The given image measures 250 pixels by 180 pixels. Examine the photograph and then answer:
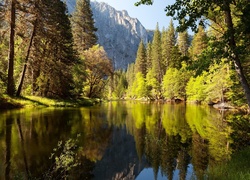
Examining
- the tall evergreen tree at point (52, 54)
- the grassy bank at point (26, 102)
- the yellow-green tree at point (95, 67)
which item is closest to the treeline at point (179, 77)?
the yellow-green tree at point (95, 67)

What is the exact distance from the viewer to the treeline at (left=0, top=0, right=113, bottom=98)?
73.2 ft

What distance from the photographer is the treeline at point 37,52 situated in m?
22.3

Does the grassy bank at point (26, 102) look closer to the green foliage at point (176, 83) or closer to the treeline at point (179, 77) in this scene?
the treeline at point (179, 77)

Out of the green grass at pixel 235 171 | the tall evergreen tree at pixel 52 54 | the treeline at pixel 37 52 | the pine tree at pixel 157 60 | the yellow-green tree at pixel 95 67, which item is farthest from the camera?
the pine tree at pixel 157 60

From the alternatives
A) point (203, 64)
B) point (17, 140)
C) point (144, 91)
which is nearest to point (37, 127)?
point (17, 140)

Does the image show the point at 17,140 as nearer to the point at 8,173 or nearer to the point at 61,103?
the point at 8,173

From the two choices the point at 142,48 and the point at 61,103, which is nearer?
the point at 61,103

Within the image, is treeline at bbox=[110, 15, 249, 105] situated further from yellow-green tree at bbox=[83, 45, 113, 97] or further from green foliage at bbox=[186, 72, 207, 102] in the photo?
yellow-green tree at bbox=[83, 45, 113, 97]

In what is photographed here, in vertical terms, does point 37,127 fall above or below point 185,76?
below

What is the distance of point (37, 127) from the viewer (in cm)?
1184

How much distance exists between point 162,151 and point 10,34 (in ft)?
61.8

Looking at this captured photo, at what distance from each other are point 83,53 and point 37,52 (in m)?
14.5

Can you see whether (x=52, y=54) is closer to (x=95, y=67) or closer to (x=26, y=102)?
(x=26, y=102)

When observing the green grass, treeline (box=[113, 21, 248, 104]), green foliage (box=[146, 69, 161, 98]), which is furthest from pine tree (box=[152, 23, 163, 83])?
A: the green grass
